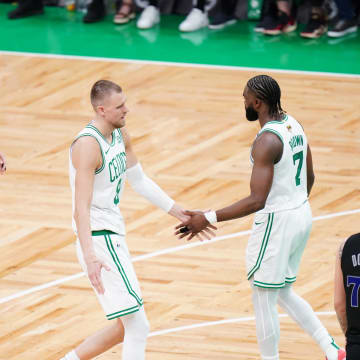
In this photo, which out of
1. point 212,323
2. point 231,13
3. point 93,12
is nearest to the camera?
point 212,323

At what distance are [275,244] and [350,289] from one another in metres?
1.27

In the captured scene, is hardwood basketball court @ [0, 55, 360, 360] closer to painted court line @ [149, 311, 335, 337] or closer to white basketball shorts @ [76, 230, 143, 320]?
painted court line @ [149, 311, 335, 337]

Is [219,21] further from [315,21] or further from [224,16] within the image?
[315,21]

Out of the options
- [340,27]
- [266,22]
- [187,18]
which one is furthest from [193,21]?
[340,27]

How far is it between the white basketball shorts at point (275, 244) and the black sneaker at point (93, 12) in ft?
30.3

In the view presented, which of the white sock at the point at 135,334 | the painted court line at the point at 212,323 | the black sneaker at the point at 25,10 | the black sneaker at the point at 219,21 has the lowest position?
the black sneaker at the point at 25,10

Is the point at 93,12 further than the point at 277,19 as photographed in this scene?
Yes

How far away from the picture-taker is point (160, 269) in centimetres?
752

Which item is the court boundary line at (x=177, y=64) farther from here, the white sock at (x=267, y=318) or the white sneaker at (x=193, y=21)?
the white sock at (x=267, y=318)

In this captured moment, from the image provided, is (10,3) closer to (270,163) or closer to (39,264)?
(39,264)

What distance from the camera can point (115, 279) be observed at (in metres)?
5.33

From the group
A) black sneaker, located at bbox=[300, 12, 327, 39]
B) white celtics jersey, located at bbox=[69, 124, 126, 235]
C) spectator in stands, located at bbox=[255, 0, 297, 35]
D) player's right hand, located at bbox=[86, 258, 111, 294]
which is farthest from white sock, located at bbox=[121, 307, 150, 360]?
spectator in stands, located at bbox=[255, 0, 297, 35]

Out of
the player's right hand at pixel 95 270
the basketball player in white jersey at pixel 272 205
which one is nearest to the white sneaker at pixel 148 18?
the basketball player in white jersey at pixel 272 205

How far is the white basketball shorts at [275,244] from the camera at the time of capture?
17.9ft
